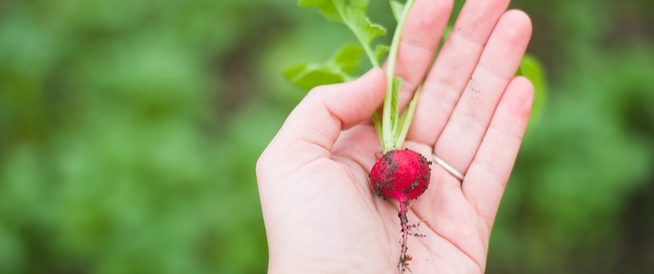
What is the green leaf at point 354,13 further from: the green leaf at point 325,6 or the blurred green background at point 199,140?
the blurred green background at point 199,140

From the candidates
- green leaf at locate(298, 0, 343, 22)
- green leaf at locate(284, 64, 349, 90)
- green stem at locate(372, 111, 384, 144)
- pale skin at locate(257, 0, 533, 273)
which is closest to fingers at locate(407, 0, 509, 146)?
pale skin at locate(257, 0, 533, 273)

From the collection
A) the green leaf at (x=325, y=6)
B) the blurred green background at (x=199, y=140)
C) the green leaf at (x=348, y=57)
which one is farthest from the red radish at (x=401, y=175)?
the blurred green background at (x=199, y=140)

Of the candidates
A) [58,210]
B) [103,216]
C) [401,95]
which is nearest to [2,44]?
[58,210]

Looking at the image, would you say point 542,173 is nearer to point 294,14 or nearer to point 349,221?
point 349,221

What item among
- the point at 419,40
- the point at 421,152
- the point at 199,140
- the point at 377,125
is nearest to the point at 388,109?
the point at 377,125

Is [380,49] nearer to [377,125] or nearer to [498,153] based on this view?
[377,125]

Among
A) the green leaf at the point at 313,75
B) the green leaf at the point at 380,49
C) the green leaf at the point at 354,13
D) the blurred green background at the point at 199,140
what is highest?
the green leaf at the point at 354,13

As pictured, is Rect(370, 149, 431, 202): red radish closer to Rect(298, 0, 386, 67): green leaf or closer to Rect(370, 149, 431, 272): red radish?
Rect(370, 149, 431, 272): red radish
